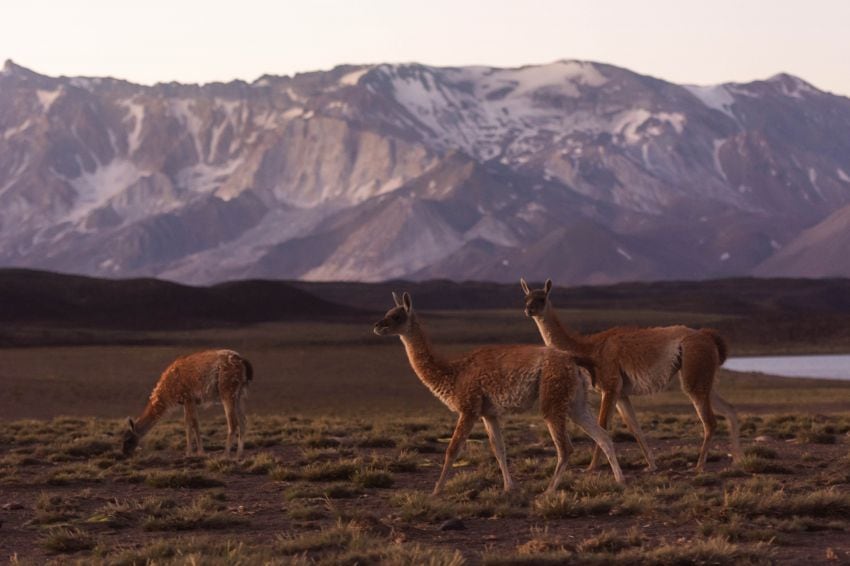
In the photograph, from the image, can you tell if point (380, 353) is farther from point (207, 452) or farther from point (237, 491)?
point (237, 491)

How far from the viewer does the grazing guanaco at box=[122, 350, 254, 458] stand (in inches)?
836

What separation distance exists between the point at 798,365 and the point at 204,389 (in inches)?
2632

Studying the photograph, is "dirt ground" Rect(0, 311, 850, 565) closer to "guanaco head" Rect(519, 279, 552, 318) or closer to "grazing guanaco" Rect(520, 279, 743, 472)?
"grazing guanaco" Rect(520, 279, 743, 472)

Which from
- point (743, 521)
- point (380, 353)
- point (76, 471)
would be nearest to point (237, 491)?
point (76, 471)

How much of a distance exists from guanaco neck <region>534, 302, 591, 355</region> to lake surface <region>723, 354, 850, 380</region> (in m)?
53.8

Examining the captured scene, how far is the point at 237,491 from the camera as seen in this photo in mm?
17453

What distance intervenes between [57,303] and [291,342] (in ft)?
137

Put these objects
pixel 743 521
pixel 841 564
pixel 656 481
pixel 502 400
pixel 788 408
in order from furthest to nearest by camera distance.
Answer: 1. pixel 788 408
2. pixel 656 481
3. pixel 502 400
4. pixel 743 521
5. pixel 841 564

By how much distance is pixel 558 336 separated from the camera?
1823 centimetres

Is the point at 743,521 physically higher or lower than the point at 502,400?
lower

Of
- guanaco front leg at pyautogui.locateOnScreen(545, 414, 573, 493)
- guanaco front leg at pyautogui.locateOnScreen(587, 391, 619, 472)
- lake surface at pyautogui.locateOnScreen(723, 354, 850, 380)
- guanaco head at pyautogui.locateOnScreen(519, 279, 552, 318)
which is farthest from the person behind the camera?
lake surface at pyautogui.locateOnScreen(723, 354, 850, 380)

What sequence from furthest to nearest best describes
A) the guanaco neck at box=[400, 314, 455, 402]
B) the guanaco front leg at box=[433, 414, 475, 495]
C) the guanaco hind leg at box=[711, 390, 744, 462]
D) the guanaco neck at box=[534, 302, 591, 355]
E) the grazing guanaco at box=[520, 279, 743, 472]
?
the guanaco hind leg at box=[711, 390, 744, 462], the guanaco neck at box=[534, 302, 591, 355], the grazing guanaco at box=[520, 279, 743, 472], the guanaco neck at box=[400, 314, 455, 402], the guanaco front leg at box=[433, 414, 475, 495]

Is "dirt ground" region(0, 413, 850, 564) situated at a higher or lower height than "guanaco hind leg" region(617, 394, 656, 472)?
lower

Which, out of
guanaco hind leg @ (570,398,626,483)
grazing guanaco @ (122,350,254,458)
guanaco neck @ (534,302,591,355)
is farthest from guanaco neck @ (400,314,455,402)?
grazing guanaco @ (122,350,254,458)
